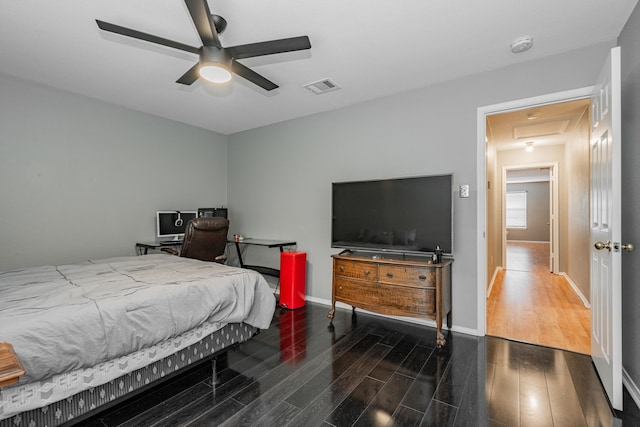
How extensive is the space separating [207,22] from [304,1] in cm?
65

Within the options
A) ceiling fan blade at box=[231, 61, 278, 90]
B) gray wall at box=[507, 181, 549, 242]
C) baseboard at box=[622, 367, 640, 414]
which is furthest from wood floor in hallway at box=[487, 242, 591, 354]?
gray wall at box=[507, 181, 549, 242]

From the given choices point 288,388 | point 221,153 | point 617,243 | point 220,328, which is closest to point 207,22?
point 220,328

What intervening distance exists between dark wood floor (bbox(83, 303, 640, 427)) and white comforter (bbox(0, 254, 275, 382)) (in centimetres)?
46

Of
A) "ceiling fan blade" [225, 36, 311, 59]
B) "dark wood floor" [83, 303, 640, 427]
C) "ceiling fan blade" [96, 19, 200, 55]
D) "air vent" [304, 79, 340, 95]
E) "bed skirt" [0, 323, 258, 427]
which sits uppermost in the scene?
"air vent" [304, 79, 340, 95]

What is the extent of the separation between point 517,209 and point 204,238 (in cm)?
1223

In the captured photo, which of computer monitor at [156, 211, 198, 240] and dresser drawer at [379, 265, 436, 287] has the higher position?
computer monitor at [156, 211, 198, 240]

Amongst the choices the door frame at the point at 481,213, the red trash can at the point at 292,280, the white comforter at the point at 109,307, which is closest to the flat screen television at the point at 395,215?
the door frame at the point at 481,213

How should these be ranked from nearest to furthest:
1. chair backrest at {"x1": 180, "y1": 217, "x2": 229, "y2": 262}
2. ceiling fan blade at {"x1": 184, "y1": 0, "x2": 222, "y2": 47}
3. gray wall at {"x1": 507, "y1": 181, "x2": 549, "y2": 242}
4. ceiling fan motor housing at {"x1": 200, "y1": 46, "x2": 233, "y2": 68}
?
ceiling fan blade at {"x1": 184, "y1": 0, "x2": 222, "y2": 47} < ceiling fan motor housing at {"x1": 200, "y1": 46, "x2": 233, "y2": 68} < chair backrest at {"x1": 180, "y1": 217, "x2": 229, "y2": 262} < gray wall at {"x1": 507, "y1": 181, "x2": 549, "y2": 242}

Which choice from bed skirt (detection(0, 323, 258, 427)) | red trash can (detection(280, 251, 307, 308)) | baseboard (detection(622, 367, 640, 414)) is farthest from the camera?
red trash can (detection(280, 251, 307, 308))

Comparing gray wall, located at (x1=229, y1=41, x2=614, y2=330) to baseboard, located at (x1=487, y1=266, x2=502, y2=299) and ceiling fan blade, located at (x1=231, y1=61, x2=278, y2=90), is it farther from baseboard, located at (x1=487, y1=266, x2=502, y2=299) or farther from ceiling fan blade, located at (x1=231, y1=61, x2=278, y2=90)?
baseboard, located at (x1=487, y1=266, x2=502, y2=299)

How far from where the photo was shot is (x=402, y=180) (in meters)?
3.06

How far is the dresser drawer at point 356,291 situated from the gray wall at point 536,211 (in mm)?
11106

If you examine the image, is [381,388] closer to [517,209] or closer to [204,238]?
[204,238]

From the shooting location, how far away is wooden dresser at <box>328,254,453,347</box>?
105 inches
